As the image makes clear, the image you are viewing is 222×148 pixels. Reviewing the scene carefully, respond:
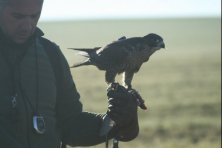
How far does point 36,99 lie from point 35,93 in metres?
0.04

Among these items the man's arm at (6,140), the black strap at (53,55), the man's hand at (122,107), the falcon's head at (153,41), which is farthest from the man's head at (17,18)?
the falcon's head at (153,41)

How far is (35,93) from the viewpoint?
14.1 feet

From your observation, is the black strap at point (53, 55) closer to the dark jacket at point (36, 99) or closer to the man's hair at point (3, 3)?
the dark jacket at point (36, 99)

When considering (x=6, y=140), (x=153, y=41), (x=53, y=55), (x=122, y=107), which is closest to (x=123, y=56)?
(x=153, y=41)

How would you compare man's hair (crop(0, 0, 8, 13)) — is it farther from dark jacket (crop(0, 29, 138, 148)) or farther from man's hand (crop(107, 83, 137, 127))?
man's hand (crop(107, 83, 137, 127))

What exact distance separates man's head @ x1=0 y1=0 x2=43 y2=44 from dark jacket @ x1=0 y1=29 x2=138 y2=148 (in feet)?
0.18

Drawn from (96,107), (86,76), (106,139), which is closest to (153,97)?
(96,107)

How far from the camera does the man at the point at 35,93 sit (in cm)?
413

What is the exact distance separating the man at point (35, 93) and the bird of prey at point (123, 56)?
92 cm

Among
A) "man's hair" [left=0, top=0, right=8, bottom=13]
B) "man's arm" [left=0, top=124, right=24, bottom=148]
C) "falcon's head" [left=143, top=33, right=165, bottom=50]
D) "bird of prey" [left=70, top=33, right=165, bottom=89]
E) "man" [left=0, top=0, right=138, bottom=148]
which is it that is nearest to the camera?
"man's arm" [left=0, top=124, right=24, bottom=148]

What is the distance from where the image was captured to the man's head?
4173mm

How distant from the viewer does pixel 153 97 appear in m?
24.4

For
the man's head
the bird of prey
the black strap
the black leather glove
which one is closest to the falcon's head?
the bird of prey

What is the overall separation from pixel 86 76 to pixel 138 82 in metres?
5.04
